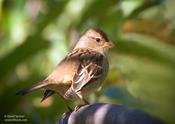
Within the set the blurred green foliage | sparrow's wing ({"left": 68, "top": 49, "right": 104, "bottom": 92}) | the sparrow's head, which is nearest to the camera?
the blurred green foliage

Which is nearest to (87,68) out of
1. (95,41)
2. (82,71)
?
(82,71)

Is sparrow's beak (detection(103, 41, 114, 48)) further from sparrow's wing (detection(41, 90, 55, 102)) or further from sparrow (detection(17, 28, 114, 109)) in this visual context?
sparrow's wing (detection(41, 90, 55, 102))

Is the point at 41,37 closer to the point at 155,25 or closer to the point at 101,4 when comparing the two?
the point at 101,4

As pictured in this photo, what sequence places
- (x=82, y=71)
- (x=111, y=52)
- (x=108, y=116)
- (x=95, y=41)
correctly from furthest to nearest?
1. (x=95, y=41)
2. (x=82, y=71)
3. (x=111, y=52)
4. (x=108, y=116)

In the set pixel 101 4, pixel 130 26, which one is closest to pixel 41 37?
pixel 101 4

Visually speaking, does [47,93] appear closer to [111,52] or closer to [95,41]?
[111,52]

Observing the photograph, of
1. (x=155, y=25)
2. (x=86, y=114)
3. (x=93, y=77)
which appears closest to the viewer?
(x=86, y=114)

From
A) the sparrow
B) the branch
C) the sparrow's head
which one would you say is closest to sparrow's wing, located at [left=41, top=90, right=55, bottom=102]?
the sparrow
